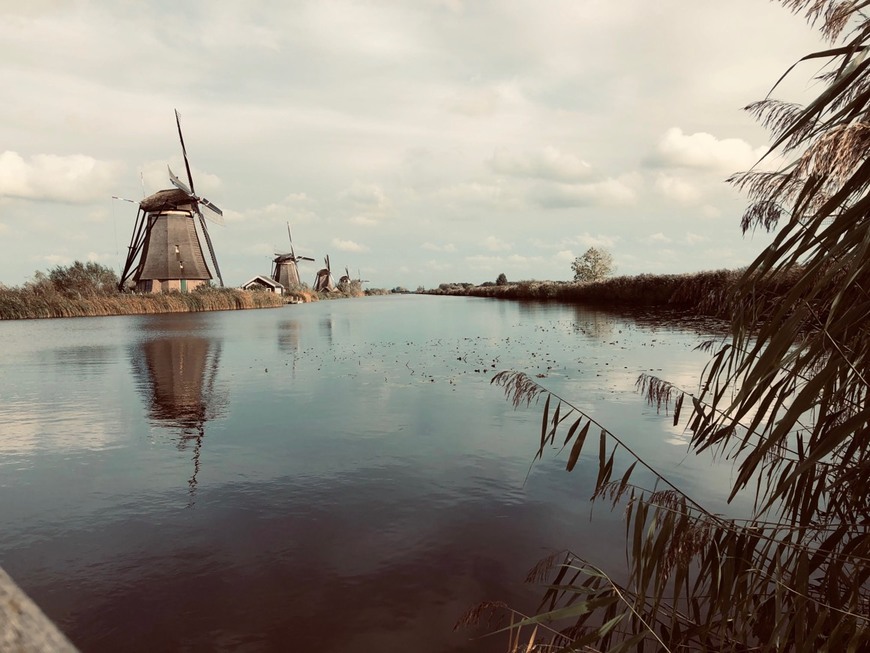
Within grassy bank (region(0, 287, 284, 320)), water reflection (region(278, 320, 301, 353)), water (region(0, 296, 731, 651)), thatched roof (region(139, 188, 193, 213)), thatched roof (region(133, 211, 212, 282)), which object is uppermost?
thatched roof (region(139, 188, 193, 213))

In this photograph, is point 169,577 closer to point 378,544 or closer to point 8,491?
point 378,544

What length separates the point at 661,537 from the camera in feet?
9.22

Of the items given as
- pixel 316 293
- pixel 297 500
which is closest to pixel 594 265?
pixel 316 293

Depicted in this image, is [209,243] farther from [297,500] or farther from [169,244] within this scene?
[297,500]

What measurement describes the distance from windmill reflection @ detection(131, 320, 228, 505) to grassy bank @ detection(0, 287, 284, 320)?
28.8 m

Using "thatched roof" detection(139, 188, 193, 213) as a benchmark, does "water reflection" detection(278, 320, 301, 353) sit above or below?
below

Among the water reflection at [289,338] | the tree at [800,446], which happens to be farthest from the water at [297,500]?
the water reflection at [289,338]

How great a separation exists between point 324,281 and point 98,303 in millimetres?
73995

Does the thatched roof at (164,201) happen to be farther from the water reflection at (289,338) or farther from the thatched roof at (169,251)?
the water reflection at (289,338)

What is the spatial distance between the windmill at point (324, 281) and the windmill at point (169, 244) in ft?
201

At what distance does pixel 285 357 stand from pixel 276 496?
14.4 m

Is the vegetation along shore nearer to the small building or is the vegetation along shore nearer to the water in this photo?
the small building

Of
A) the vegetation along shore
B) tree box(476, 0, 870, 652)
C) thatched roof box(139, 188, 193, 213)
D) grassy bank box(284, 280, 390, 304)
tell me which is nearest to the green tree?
the vegetation along shore

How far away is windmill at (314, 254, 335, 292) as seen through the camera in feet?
403
